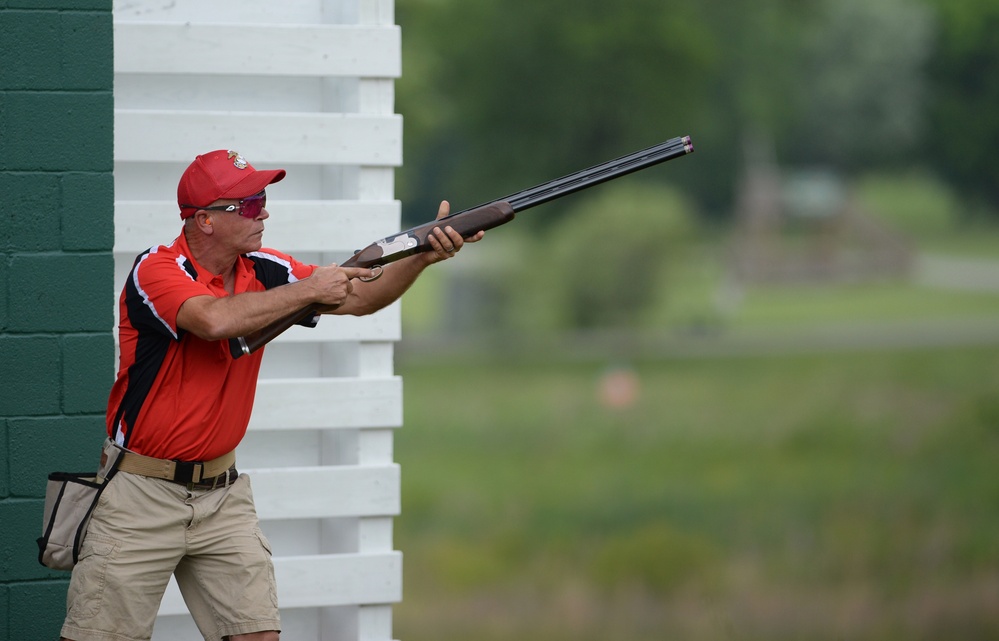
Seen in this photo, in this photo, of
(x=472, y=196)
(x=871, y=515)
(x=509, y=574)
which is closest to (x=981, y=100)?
(x=472, y=196)

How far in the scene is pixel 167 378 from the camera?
3.30 metres

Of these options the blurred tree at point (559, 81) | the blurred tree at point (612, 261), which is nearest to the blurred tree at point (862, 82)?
the blurred tree at point (559, 81)

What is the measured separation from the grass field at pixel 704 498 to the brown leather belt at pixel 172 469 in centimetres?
1037

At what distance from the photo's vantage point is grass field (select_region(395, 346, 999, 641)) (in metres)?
15.7

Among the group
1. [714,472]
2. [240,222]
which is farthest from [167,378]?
[714,472]

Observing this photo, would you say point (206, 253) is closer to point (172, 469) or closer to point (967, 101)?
point (172, 469)

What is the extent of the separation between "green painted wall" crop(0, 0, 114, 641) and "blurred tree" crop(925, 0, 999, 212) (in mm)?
30865

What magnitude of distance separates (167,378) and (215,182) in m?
0.55

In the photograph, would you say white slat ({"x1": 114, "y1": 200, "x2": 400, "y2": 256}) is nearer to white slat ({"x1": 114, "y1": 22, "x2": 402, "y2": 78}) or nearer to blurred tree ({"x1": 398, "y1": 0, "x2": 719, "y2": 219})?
white slat ({"x1": 114, "y1": 22, "x2": 402, "y2": 78})

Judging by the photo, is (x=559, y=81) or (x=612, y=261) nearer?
(x=612, y=261)

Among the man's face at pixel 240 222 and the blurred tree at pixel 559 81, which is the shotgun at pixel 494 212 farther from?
the blurred tree at pixel 559 81

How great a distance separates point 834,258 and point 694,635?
68.2 feet

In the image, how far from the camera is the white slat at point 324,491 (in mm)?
4469

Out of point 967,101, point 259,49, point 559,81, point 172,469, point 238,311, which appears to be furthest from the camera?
point 967,101
